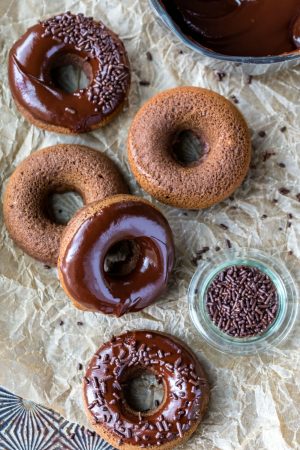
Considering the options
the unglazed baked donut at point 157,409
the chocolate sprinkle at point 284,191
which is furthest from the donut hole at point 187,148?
the unglazed baked donut at point 157,409

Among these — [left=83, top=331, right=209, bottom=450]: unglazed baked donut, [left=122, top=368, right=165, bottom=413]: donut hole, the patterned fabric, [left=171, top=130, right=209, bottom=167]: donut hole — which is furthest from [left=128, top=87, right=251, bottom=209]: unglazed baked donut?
the patterned fabric

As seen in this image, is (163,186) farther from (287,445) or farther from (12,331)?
(287,445)

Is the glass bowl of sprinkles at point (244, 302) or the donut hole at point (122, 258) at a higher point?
the donut hole at point (122, 258)

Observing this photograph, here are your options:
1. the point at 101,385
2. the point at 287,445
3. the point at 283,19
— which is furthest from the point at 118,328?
the point at 283,19

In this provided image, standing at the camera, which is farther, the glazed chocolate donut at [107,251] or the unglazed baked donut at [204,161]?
the unglazed baked donut at [204,161]

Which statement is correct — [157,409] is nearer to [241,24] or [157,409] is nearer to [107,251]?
[107,251]

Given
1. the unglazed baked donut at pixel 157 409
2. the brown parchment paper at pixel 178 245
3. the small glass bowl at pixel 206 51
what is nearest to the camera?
the small glass bowl at pixel 206 51

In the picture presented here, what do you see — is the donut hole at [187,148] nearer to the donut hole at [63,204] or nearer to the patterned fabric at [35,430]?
the donut hole at [63,204]

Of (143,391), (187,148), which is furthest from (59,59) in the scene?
(143,391)
